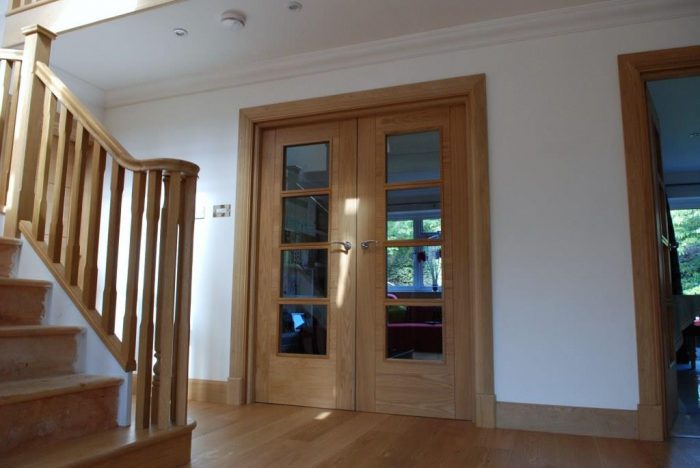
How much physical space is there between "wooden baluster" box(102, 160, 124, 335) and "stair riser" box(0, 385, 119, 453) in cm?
27

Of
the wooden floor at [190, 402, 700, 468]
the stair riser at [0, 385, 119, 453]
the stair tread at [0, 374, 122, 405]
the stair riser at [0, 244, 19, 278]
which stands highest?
the stair riser at [0, 244, 19, 278]

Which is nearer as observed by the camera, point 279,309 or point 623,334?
point 623,334

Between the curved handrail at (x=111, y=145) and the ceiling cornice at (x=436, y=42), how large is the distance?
4.39 feet

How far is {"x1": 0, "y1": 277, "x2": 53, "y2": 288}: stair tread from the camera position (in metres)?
1.94

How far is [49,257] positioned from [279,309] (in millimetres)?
1452

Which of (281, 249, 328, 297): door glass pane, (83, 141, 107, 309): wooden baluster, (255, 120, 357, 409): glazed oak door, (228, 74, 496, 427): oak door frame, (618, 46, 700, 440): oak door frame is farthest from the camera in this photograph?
(281, 249, 328, 297): door glass pane

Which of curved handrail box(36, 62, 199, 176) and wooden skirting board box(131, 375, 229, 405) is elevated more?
Answer: curved handrail box(36, 62, 199, 176)

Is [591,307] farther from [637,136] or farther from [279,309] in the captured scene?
[279,309]

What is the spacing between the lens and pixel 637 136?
2.56 metres

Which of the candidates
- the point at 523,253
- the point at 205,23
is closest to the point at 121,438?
the point at 523,253

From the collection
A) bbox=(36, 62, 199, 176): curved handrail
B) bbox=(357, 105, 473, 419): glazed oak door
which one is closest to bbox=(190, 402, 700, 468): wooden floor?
bbox=(357, 105, 473, 419): glazed oak door

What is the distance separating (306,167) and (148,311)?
5.61ft

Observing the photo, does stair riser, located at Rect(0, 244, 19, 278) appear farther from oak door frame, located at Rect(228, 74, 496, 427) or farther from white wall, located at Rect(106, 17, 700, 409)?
white wall, located at Rect(106, 17, 700, 409)

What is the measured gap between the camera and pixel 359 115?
3211 mm
